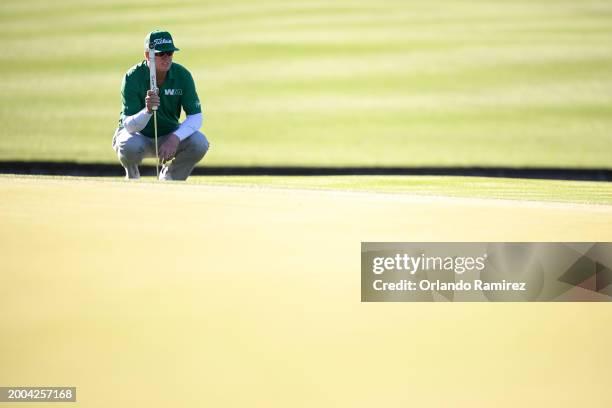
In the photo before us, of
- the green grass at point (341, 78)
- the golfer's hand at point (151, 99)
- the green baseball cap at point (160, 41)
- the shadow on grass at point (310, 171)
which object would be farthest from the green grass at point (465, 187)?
the green grass at point (341, 78)

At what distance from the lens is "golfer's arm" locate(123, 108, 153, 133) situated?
7598 mm

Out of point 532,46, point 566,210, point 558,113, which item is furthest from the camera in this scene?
point 532,46

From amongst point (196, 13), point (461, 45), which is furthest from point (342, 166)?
point (196, 13)

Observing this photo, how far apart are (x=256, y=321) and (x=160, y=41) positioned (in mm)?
4588

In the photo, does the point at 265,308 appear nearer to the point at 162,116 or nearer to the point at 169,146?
the point at 169,146

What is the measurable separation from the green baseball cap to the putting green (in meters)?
3.06

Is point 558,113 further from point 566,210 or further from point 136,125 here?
point 566,210

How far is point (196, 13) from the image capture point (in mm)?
27312

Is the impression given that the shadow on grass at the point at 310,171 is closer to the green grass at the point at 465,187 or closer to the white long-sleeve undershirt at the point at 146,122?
the green grass at the point at 465,187

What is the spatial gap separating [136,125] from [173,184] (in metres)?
2.62

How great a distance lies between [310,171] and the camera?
14.6 m

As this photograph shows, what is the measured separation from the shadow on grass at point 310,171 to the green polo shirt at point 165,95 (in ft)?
20.7

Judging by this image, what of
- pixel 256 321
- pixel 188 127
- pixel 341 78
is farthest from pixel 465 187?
pixel 341 78
